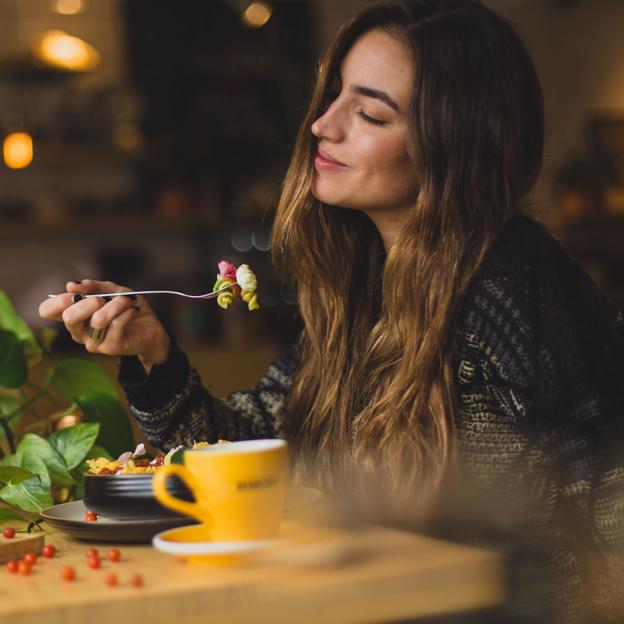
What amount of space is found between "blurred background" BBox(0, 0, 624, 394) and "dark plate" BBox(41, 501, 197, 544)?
375cm

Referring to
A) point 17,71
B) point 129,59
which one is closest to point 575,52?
point 129,59

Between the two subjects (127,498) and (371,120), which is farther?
(371,120)

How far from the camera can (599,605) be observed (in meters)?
1.26

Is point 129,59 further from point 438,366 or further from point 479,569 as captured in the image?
point 479,569

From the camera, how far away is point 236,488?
0.73 metres

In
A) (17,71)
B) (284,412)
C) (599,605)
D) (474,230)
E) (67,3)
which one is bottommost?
(599,605)

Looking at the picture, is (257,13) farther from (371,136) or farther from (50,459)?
(50,459)

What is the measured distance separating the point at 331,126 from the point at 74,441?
528 mm

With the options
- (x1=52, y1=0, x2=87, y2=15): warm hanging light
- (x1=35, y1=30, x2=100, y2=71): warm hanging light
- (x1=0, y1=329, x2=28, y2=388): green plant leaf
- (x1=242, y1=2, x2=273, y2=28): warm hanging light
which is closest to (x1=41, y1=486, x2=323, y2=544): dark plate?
(x1=0, y1=329, x2=28, y2=388): green plant leaf

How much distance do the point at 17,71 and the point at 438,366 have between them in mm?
3630

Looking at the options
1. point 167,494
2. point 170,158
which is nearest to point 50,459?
point 167,494

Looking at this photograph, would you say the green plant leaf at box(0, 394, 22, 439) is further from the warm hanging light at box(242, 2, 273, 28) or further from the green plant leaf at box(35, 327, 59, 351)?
the warm hanging light at box(242, 2, 273, 28)

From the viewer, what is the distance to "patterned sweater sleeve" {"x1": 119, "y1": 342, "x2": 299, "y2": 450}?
1.35 meters

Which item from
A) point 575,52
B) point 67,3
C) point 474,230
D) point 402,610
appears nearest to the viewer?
point 402,610
